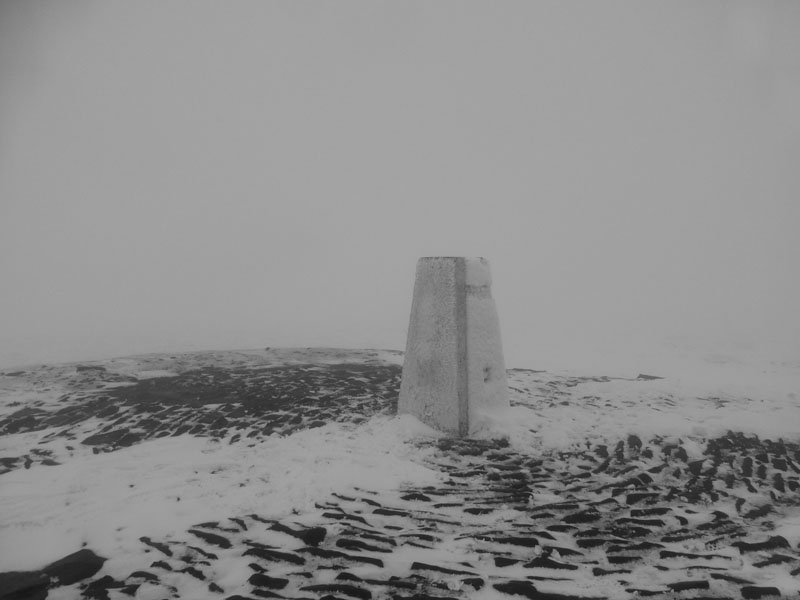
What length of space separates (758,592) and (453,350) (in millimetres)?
4190

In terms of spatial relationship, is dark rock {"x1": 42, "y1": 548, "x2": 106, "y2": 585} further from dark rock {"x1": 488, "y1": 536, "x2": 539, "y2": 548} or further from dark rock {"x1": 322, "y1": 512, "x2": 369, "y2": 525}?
dark rock {"x1": 488, "y1": 536, "x2": 539, "y2": 548}

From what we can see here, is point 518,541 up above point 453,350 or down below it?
below

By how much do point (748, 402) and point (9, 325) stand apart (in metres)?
36.6

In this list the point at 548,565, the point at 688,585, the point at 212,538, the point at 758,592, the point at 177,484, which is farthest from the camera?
the point at 177,484

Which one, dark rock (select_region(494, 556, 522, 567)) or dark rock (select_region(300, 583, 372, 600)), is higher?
dark rock (select_region(494, 556, 522, 567))

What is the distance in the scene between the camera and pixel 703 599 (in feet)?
9.53

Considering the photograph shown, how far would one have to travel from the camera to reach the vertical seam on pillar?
6492 mm

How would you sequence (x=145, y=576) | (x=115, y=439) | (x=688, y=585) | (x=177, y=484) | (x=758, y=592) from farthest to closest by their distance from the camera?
(x=115, y=439), (x=177, y=484), (x=145, y=576), (x=688, y=585), (x=758, y=592)

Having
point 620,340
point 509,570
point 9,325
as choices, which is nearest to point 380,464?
point 509,570

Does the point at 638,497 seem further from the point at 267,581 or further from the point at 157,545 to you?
the point at 157,545

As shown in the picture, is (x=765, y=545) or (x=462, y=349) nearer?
(x=765, y=545)

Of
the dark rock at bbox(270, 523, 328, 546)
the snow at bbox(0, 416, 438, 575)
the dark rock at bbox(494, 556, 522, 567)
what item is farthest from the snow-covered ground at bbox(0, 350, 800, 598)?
the dark rock at bbox(494, 556, 522, 567)

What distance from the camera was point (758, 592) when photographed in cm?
292

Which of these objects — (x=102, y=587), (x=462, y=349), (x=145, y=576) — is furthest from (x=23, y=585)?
(x=462, y=349)
